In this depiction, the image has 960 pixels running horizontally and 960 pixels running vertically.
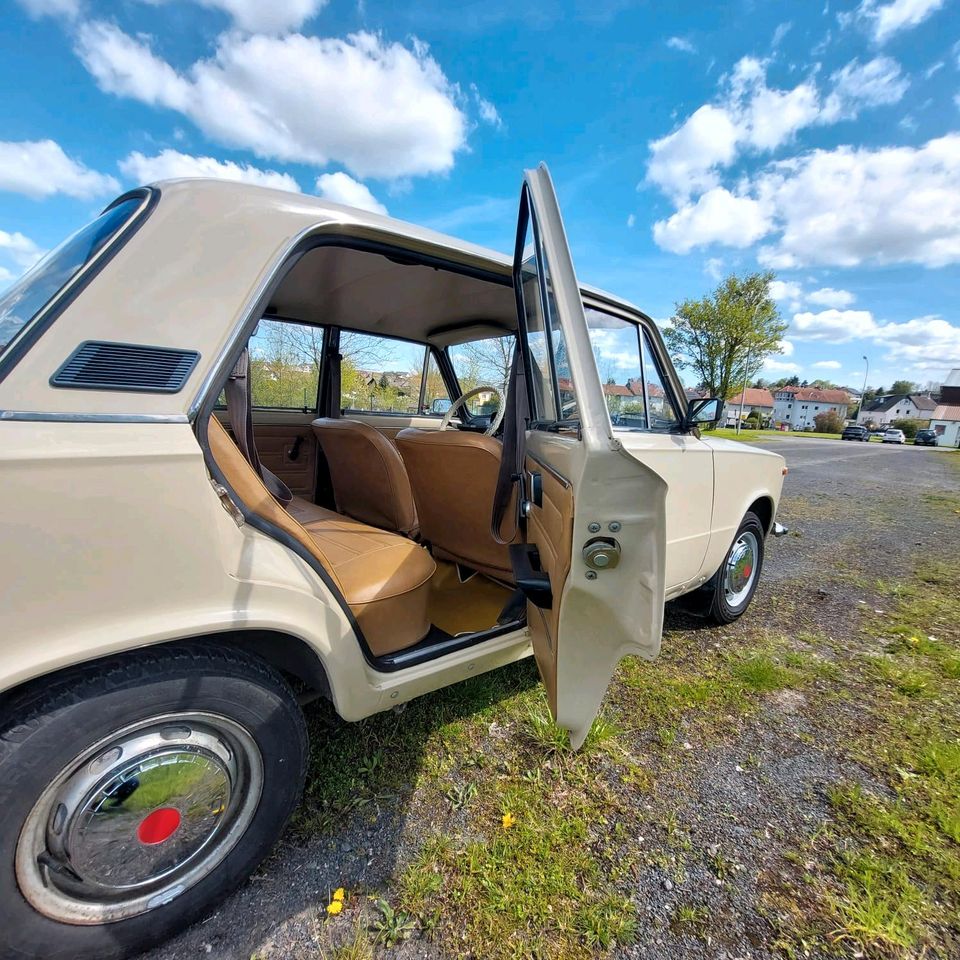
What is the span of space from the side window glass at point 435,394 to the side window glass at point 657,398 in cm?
215

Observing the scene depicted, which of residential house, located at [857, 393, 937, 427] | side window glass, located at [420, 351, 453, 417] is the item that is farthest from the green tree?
residential house, located at [857, 393, 937, 427]

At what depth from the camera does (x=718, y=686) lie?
2.73m

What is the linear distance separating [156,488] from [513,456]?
1425 millimetres

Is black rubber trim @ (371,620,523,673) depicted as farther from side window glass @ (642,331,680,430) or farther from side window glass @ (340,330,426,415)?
side window glass @ (340,330,426,415)

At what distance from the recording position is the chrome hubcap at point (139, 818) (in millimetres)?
1195

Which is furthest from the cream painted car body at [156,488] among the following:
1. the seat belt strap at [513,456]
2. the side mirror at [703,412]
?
the side mirror at [703,412]

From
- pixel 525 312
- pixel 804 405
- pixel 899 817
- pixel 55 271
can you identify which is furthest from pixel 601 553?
pixel 804 405

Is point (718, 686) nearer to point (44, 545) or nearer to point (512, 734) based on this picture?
point (512, 734)

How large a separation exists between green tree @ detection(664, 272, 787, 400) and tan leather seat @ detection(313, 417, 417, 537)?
1220 inches

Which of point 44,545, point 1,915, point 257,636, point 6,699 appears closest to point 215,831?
point 1,915

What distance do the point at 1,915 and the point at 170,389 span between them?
1.31 meters

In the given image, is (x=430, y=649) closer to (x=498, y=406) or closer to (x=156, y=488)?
(x=156, y=488)

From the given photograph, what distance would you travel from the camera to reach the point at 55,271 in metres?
1.29

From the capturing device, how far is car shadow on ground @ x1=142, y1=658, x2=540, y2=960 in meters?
1.43
